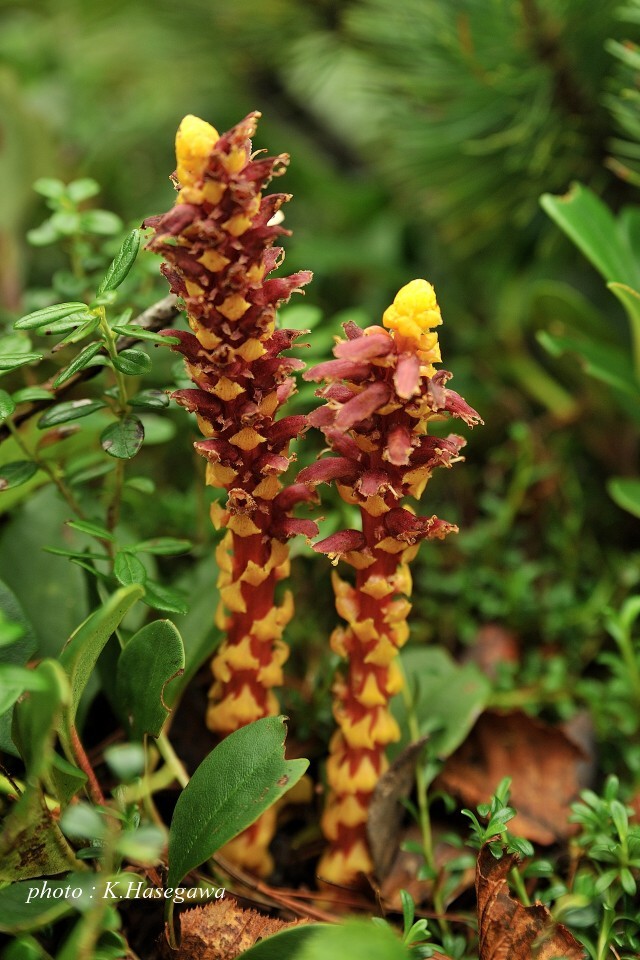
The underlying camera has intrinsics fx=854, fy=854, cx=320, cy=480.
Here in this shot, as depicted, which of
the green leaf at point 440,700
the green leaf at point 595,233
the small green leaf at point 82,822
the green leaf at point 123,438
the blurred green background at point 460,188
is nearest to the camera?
the small green leaf at point 82,822

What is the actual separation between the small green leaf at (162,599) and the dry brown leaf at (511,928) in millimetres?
327

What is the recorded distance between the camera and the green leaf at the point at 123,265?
692 millimetres

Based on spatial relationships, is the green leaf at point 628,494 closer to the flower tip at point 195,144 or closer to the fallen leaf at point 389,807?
the fallen leaf at point 389,807

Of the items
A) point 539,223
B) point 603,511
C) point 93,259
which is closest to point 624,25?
point 539,223

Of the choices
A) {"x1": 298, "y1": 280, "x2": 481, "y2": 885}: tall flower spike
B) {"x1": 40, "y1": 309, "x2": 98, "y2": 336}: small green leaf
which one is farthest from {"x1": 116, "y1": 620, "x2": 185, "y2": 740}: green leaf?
{"x1": 40, "y1": 309, "x2": 98, "y2": 336}: small green leaf

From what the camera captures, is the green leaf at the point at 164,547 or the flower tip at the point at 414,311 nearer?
the flower tip at the point at 414,311

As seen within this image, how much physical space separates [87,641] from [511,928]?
42 centimetres

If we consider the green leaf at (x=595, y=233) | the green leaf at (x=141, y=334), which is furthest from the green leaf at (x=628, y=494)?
the green leaf at (x=141, y=334)

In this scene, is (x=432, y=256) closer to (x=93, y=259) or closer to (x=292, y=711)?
(x=93, y=259)

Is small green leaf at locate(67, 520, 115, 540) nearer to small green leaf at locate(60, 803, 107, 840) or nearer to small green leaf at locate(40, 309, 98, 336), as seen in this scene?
small green leaf at locate(40, 309, 98, 336)

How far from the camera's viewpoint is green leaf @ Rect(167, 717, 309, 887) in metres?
0.65

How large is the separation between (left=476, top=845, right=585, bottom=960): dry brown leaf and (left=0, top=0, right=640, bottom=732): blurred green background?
39 centimetres

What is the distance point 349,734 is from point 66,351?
63cm

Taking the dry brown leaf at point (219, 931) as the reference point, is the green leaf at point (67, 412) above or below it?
above
